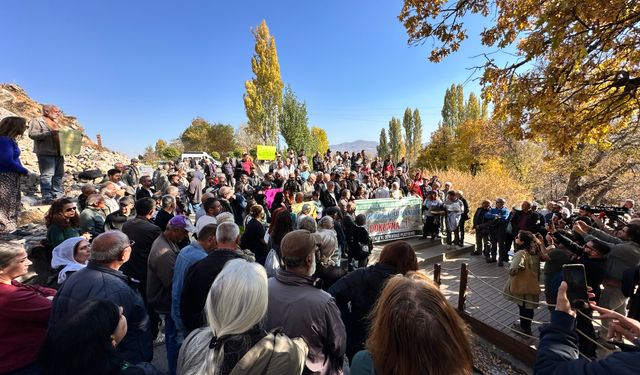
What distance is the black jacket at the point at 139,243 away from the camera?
3400mm

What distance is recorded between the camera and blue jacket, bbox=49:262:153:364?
189 centimetres

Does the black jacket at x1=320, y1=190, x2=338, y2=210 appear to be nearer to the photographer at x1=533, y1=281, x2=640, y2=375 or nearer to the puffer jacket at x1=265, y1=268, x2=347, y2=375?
the puffer jacket at x1=265, y1=268, x2=347, y2=375

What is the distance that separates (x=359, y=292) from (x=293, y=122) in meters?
31.6

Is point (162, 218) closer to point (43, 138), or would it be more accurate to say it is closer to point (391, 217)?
point (43, 138)

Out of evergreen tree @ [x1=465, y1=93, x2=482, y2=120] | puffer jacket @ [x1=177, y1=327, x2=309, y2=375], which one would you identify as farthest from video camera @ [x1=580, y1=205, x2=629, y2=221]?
evergreen tree @ [x1=465, y1=93, x2=482, y2=120]

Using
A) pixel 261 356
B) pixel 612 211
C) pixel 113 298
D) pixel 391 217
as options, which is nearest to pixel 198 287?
pixel 113 298

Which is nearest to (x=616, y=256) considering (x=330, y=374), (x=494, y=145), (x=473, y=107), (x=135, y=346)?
(x=330, y=374)

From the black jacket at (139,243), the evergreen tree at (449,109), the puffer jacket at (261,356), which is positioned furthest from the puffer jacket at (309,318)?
the evergreen tree at (449,109)

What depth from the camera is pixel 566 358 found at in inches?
54.0

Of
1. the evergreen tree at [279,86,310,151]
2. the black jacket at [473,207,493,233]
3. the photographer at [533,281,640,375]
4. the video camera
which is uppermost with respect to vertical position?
the evergreen tree at [279,86,310,151]

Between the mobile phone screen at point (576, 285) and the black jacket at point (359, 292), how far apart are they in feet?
3.88

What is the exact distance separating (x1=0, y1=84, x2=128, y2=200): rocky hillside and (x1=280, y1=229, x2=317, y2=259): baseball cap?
906 centimetres

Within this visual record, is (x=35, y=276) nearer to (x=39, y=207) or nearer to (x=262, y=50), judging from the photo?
(x=39, y=207)

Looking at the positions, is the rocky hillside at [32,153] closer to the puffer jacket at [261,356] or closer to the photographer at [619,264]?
the puffer jacket at [261,356]
